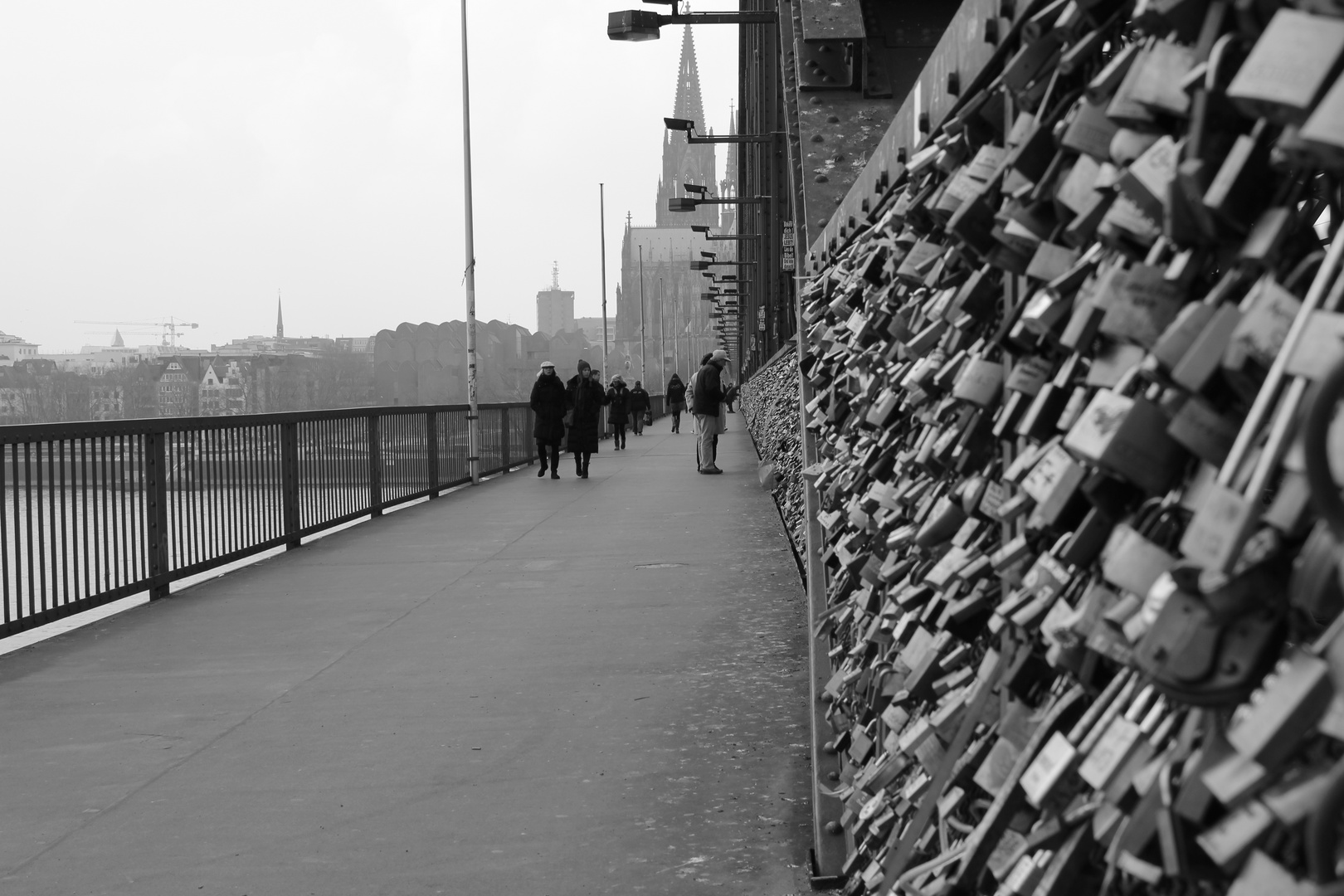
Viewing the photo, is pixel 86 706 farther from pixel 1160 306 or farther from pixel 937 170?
pixel 1160 306

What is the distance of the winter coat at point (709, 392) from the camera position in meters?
21.5

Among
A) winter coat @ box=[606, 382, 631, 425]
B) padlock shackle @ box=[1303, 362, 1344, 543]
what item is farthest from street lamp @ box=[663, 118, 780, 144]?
padlock shackle @ box=[1303, 362, 1344, 543]

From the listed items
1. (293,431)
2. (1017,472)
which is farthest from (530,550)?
Result: (1017,472)

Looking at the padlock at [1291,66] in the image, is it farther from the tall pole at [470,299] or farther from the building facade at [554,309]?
the building facade at [554,309]

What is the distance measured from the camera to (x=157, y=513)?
9.51m

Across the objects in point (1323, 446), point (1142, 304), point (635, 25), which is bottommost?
point (1323, 446)

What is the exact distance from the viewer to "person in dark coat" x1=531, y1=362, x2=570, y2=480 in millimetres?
21078

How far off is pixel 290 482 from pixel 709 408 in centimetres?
964

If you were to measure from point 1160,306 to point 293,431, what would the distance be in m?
12.0

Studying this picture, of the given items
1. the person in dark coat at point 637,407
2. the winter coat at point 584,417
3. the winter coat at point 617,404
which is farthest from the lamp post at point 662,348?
the winter coat at point 584,417

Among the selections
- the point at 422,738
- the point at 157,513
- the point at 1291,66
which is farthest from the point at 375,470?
the point at 1291,66

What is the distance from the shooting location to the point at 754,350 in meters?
42.8

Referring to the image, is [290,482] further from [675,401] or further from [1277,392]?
[675,401]

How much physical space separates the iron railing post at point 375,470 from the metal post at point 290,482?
8.39 ft
